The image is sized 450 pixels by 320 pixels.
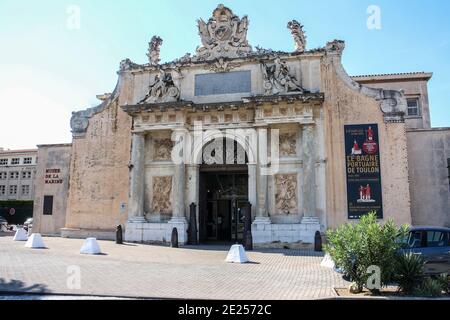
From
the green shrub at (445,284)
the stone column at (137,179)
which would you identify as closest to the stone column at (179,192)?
the stone column at (137,179)

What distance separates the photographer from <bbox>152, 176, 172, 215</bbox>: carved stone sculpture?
19828 mm

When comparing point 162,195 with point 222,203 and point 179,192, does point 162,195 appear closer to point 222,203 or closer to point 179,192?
point 179,192

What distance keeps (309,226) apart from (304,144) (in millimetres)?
3802

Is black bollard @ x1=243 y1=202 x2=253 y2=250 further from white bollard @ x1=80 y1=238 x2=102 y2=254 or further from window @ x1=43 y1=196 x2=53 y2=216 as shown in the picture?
window @ x1=43 y1=196 x2=53 y2=216

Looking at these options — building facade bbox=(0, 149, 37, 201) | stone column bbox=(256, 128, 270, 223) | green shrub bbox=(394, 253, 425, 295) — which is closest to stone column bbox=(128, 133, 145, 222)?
stone column bbox=(256, 128, 270, 223)

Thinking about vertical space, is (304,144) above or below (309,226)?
above

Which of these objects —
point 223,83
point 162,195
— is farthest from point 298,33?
point 162,195

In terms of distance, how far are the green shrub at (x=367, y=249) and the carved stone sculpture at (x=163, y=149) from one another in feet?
44.3

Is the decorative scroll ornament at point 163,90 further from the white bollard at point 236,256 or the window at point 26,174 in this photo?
the window at point 26,174

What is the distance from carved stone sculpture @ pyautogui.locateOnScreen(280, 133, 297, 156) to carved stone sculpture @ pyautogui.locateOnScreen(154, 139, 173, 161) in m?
5.76
